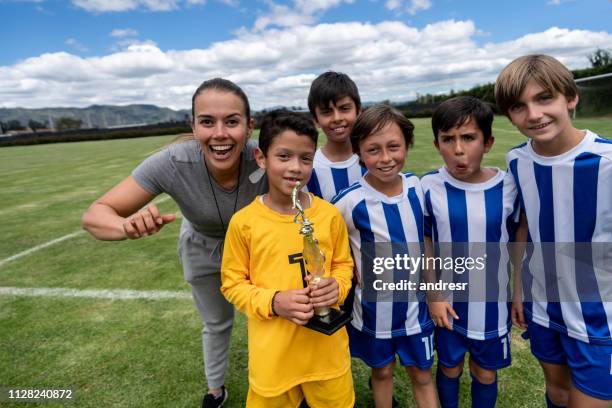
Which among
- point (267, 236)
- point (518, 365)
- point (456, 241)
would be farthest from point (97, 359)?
point (518, 365)

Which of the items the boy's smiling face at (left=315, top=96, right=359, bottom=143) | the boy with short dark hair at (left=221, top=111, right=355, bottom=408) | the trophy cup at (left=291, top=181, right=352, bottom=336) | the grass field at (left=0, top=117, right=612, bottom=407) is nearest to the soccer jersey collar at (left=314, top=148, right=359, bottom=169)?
the boy's smiling face at (left=315, top=96, right=359, bottom=143)

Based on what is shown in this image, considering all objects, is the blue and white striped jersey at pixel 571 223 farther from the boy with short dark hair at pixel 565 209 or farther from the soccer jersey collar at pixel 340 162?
the soccer jersey collar at pixel 340 162

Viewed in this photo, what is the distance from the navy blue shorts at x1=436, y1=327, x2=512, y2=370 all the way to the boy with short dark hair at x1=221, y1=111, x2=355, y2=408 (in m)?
0.55

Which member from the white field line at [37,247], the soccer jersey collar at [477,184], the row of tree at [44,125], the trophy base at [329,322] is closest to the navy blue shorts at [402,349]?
the trophy base at [329,322]

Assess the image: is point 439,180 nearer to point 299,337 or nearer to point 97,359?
point 299,337

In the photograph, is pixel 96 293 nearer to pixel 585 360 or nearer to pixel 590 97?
pixel 585 360

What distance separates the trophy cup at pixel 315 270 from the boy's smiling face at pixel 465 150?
29.8 inches

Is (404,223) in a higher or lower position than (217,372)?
higher

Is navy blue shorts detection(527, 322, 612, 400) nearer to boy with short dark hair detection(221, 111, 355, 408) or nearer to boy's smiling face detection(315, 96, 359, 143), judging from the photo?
boy with short dark hair detection(221, 111, 355, 408)

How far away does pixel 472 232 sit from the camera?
1833 millimetres

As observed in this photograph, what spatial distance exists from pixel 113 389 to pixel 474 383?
2156mm

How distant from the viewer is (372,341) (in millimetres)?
1966

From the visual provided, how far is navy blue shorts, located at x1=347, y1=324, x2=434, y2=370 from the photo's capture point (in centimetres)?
193

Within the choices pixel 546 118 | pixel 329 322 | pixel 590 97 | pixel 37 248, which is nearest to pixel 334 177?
pixel 329 322
